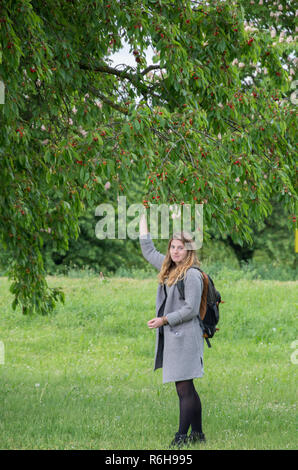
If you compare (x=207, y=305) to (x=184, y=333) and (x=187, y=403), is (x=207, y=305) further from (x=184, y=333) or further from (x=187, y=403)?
(x=187, y=403)

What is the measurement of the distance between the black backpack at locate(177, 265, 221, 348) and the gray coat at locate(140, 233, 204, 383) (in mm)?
53

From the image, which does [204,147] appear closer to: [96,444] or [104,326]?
[96,444]

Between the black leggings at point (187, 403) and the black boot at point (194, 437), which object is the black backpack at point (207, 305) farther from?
the black boot at point (194, 437)

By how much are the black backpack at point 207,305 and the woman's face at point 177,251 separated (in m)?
0.14

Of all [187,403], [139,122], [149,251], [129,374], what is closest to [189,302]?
[149,251]

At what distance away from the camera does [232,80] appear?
268 inches

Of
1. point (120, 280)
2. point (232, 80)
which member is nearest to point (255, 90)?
point (232, 80)

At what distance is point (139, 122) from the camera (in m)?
5.29

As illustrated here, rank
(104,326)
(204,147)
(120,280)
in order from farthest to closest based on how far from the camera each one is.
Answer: (120,280)
(104,326)
(204,147)

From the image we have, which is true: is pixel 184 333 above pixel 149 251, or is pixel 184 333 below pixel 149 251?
below

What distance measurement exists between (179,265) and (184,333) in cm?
57


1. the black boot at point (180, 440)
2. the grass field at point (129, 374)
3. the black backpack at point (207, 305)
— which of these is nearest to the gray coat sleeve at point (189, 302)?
the black backpack at point (207, 305)

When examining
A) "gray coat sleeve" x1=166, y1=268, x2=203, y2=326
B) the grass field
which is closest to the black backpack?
"gray coat sleeve" x1=166, y1=268, x2=203, y2=326
